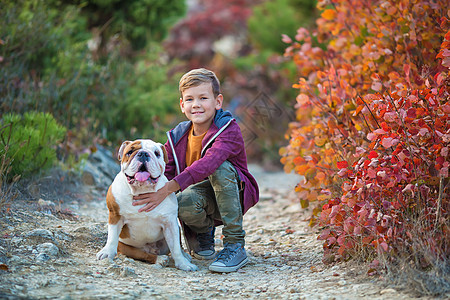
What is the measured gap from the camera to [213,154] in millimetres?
3332

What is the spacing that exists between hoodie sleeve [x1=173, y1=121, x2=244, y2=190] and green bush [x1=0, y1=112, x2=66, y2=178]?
156cm

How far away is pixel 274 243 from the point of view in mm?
4148

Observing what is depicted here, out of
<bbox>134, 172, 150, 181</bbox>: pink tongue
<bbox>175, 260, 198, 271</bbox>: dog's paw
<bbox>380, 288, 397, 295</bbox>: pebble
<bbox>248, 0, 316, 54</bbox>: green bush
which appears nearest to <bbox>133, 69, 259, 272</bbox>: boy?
<bbox>175, 260, 198, 271</bbox>: dog's paw

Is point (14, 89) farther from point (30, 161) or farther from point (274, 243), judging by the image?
point (274, 243)

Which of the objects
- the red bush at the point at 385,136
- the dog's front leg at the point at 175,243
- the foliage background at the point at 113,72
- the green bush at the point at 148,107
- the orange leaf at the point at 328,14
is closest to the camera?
the red bush at the point at 385,136

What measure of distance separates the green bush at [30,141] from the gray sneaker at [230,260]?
73.4 inches

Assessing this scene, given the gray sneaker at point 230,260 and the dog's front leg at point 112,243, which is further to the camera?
the gray sneaker at point 230,260

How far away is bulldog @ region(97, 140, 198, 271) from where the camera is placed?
9.98 feet

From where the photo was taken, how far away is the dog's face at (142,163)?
118 inches

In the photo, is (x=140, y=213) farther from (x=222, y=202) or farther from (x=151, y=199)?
(x=222, y=202)

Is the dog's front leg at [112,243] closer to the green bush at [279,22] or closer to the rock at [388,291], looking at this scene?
the rock at [388,291]

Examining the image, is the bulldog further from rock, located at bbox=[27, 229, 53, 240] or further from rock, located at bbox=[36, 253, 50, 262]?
rock, located at bbox=[27, 229, 53, 240]

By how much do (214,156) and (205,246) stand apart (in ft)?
2.51

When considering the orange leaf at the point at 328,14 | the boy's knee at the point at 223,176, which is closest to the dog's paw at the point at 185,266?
the boy's knee at the point at 223,176
